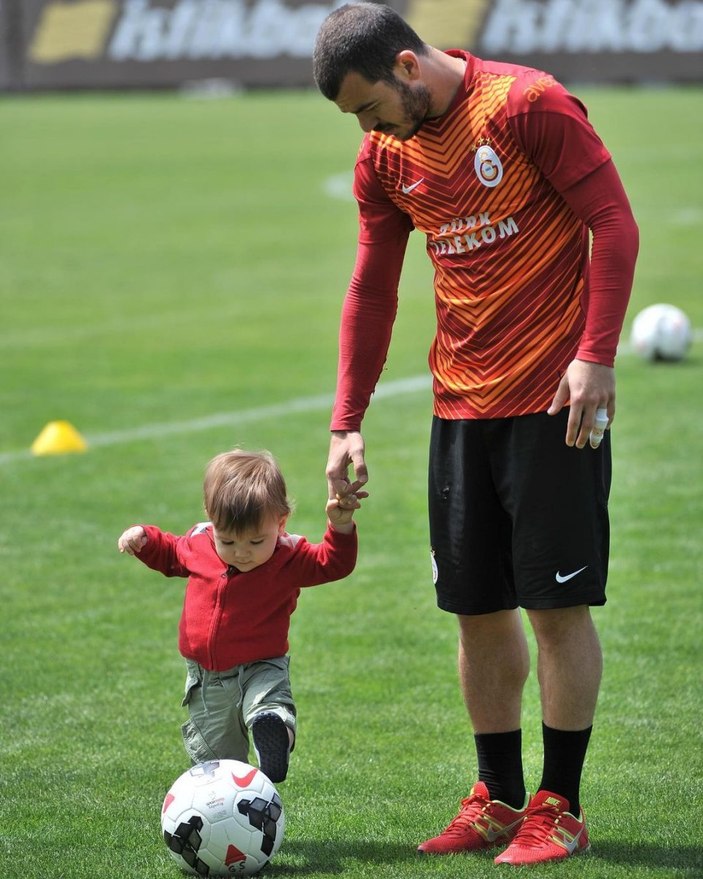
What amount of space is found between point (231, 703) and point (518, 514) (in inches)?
37.3

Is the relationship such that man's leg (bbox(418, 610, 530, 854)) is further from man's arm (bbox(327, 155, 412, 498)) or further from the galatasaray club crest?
the galatasaray club crest

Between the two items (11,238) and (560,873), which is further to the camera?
(11,238)

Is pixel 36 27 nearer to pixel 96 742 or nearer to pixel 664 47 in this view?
pixel 664 47

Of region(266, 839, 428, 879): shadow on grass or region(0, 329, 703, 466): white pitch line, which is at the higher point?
region(266, 839, 428, 879): shadow on grass

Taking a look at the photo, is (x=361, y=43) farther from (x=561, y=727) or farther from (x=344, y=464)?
(x=561, y=727)

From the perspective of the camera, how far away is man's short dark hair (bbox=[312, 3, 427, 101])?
12.0ft

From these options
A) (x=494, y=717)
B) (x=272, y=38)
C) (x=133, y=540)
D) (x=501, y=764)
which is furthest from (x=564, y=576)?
(x=272, y=38)

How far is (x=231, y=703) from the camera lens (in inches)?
163

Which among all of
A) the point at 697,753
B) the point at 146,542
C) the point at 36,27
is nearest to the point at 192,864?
the point at 146,542

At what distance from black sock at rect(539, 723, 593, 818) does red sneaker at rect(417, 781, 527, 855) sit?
0.47ft

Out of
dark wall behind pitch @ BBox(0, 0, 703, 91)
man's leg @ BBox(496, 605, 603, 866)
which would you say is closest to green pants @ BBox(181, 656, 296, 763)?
man's leg @ BBox(496, 605, 603, 866)

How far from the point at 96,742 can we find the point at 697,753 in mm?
1907

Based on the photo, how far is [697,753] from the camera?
15.5 ft

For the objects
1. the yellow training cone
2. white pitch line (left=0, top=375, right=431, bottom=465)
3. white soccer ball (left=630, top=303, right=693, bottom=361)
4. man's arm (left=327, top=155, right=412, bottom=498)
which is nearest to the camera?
man's arm (left=327, top=155, right=412, bottom=498)
